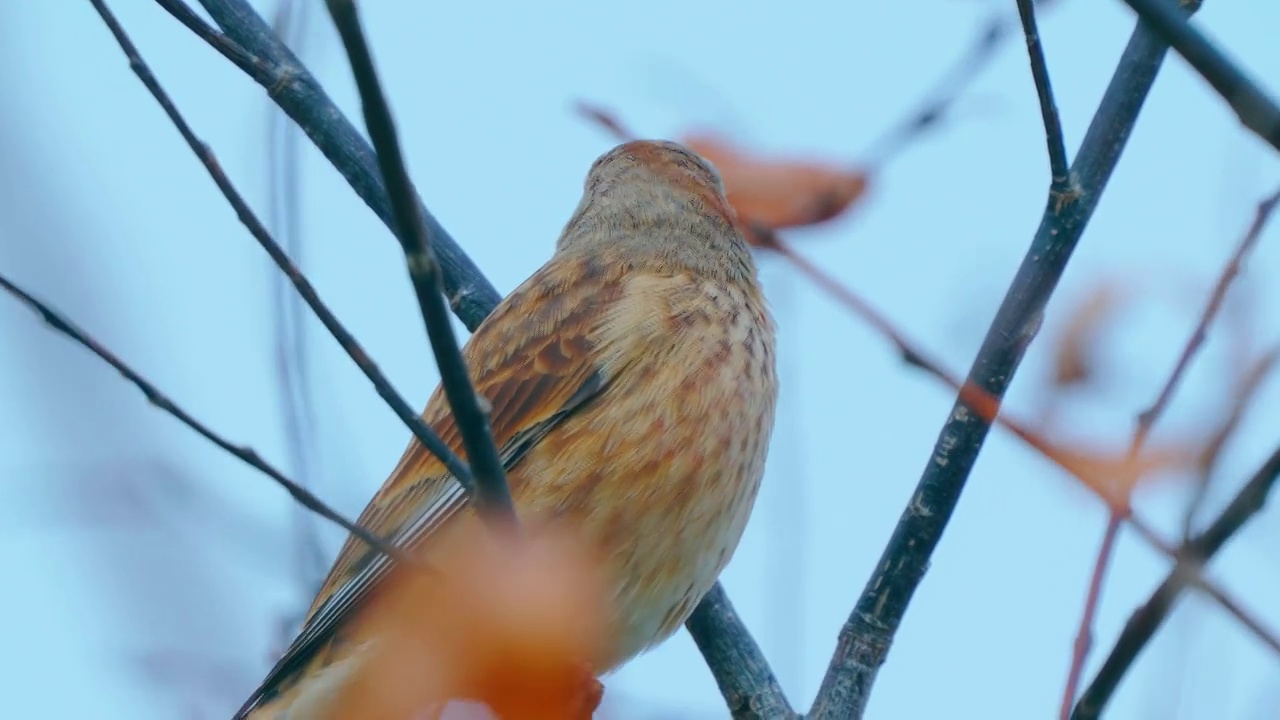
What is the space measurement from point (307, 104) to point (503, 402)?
1.11 m

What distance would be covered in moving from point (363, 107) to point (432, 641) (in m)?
1.69

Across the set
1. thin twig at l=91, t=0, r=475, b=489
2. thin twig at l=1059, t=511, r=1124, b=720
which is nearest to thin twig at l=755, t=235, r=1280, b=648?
thin twig at l=1059, t=511, r=1124, b=720

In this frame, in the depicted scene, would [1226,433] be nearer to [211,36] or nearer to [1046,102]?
[1046,102]

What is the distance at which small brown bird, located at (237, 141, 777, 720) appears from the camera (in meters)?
4.01

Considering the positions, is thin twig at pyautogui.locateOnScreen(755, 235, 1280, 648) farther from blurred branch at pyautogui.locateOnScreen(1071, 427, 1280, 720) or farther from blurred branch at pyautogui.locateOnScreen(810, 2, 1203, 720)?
blurred branch at pyautogui.locateOnScreen(810, 2, 1203, 720)

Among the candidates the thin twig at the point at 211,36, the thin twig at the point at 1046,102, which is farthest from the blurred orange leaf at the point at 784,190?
the thin twig at the point at 211,36

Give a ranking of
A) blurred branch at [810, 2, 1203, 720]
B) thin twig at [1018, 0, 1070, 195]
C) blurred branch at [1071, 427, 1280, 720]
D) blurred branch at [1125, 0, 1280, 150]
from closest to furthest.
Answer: blurred branch at [1125, 0, 1280, 150] < blurred branch at [1071, 427, 1280, 720] < thin twig at [1018, 0, 1070, 195] < blurred branch at [810, 2, 1203, 720]

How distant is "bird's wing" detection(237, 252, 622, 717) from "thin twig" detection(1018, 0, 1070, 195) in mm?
1668

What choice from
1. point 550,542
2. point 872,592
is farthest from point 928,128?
point 550,542

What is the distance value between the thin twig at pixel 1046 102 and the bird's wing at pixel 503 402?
65.7 inches

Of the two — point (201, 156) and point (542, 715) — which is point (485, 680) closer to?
point (542, 715)

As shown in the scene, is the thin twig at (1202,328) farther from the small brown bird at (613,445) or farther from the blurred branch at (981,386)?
the small brown bird at (613,445)

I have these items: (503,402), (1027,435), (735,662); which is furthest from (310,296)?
(735,662)

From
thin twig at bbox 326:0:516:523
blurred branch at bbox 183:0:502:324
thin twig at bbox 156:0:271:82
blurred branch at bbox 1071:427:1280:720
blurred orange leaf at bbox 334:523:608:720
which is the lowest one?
blurred branch at bbox 1071:427:1280:720
